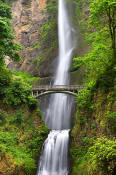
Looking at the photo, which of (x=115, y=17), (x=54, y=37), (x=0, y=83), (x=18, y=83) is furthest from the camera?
(x=54, y=37)

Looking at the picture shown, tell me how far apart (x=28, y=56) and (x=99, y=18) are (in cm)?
3353

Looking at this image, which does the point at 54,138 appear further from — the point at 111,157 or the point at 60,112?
the point at 111,157

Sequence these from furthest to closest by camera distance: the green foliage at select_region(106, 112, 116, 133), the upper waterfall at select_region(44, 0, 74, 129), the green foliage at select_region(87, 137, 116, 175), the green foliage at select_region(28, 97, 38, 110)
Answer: the upper waterfall at select_region(44, 0, 74, 129) < the green foliage at select_region(28, 97, 38, 110) < the green foliage at select_region(106, 112, 116, 133) < the green foliage at select_region(87, 137, 116, 175)

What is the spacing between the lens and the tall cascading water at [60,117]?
17.4 metres

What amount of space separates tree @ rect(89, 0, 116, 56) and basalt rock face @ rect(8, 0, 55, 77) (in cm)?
2468

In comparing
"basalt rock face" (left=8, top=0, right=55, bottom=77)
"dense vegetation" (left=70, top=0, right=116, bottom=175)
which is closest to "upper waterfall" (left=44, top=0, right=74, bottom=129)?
"basalt rock face" (left=8, top=0, right=55, bottom=77)

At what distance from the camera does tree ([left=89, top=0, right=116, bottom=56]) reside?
473 inches

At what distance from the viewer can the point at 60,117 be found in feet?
92.0

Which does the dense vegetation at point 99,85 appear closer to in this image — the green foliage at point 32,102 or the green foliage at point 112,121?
the green foliage at point 112,121

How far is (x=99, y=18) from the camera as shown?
13.8m

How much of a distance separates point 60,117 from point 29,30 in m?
31.1

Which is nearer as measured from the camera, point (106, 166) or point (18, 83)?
point (106, 166)

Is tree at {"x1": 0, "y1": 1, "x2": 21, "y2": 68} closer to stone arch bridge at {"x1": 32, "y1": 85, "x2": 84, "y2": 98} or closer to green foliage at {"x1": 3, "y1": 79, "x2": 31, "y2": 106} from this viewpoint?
green foliage at {"x1": 3, "y1": 79, "x2": 31, "y2": 106}

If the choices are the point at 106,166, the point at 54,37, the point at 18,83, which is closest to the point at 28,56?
the point at 54,37
